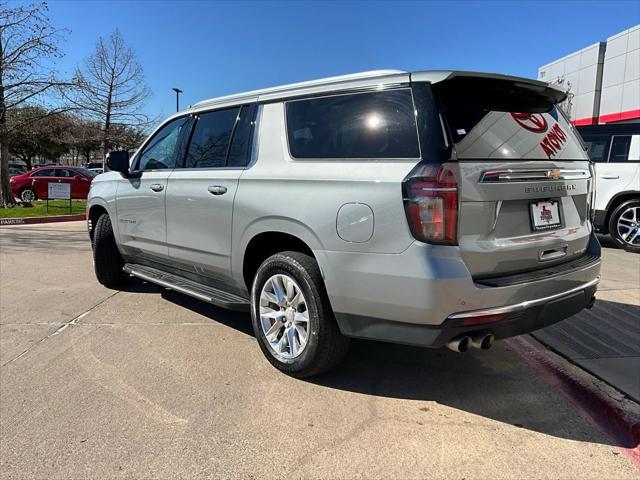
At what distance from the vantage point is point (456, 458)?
2.52 m

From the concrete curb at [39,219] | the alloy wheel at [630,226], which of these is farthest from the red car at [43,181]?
the alloy wheel at [630,226]

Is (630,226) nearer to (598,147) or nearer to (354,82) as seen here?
(598,147)

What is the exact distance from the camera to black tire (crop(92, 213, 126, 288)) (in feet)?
17.9

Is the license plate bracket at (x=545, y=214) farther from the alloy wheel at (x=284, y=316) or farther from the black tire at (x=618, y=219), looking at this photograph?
the black tire at (x=618, y=219)

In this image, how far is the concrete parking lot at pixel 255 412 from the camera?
247 centimetres

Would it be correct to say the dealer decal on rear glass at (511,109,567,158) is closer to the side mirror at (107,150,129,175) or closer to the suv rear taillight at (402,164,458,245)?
the suv rear taillight at (402,164,458,245)

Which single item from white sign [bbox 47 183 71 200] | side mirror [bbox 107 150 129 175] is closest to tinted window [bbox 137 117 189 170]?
side mirror [bbox 107 150 129 175]

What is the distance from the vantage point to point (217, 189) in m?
3.83

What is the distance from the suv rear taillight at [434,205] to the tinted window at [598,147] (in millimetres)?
7475

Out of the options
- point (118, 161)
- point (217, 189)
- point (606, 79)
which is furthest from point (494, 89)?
point (606, 79)

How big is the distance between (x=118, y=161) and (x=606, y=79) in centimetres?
2591

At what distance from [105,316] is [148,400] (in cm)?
194

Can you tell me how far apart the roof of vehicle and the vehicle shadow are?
1958mm

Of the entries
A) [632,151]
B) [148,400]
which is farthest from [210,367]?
[632,151]
